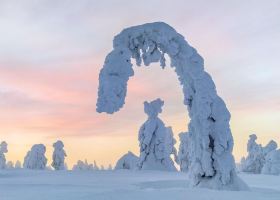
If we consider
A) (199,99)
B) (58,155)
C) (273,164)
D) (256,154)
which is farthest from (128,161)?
(256,154)

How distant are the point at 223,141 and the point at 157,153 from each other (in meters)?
20.0

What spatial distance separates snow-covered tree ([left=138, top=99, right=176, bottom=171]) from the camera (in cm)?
3506

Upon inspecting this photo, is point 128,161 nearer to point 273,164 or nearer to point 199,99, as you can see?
point 273,164

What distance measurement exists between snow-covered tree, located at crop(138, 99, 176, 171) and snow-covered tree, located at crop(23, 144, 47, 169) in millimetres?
24294

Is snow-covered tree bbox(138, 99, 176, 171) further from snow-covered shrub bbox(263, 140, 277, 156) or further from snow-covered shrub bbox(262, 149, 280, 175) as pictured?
snow-covered shrub bbox(263, 140, 277, 156)

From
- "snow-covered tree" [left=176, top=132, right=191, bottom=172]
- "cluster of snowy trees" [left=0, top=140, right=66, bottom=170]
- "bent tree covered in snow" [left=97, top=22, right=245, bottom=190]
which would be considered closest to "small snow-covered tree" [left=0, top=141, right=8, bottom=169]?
"cluster of snowy trees" [left=0, top=140, right=66, bottom=170]

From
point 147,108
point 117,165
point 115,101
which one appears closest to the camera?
point 115,101

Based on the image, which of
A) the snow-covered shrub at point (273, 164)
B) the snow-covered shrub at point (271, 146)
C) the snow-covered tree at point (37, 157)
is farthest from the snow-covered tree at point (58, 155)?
the snow-covered shrub at point (273, 164)

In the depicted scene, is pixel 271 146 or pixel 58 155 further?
pixel 58 155

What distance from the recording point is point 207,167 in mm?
15609

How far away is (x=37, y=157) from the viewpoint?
56.2 metres

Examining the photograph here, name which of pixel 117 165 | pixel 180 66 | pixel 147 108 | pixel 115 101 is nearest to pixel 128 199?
pixel 115 101

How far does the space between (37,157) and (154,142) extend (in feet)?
83.4

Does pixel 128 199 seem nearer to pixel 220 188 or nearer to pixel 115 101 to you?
pixel 115 101
